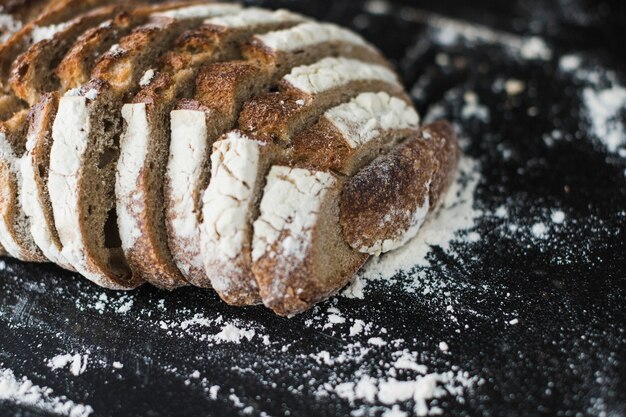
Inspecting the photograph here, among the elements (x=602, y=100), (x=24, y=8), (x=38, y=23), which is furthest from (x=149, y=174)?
(x=602, y=100)

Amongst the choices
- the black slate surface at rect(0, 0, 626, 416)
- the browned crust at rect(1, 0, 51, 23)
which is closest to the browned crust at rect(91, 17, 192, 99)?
the browned crust at rect(1, 0, 51, 23)

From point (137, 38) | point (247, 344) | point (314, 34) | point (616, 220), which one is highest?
point (137, 38)

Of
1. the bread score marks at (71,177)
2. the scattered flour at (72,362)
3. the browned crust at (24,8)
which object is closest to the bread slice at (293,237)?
the bread score marks at (71,177)

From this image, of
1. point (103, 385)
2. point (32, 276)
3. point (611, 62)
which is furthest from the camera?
point (611, 62)

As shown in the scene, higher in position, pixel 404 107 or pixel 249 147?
pixel 249 147

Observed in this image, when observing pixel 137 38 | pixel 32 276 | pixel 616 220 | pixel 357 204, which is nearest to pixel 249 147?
pixel 357 204

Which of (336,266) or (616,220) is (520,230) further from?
(336,266)

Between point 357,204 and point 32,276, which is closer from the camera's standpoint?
point 357,204
